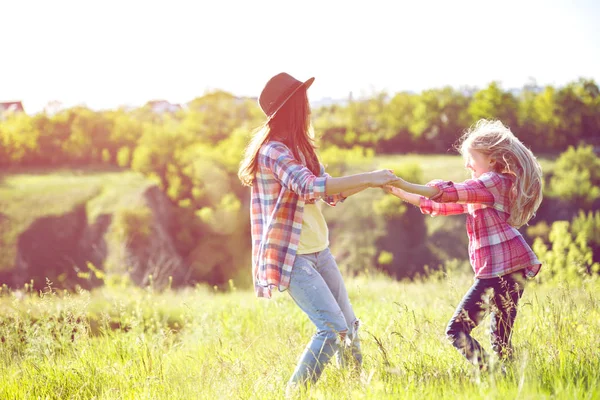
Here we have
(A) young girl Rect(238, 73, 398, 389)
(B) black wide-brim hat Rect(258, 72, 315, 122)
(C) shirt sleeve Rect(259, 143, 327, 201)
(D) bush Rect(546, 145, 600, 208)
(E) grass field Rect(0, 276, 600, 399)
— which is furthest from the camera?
(D) bush Rect(546, 145, 600, 208)

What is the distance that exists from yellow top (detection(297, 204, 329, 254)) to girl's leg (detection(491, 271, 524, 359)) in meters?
1.02

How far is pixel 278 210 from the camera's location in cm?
298

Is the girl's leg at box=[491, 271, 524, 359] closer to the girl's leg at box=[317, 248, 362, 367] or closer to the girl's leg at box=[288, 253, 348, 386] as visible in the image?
the girl's leg at box=[317, 248, 362, 367]

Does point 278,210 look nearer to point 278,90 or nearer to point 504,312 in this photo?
point 278,90

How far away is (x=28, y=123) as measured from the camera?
33.2 m

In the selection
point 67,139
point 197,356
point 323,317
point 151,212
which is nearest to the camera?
point 323,317

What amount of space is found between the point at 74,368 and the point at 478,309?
2.44 metres

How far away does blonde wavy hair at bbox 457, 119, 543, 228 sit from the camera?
316 cm

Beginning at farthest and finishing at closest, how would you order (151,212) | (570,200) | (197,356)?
(570,200)
(151,212)
(197,356)

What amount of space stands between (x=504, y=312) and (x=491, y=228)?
49 centimetres

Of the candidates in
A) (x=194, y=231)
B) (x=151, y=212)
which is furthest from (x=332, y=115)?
(x=151, y=212)

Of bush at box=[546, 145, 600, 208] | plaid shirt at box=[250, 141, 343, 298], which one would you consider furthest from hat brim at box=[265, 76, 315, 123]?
bush at box=[546, 145, 600, 208]

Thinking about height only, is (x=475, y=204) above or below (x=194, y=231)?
above

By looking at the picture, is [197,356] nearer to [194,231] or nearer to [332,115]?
[194,231]
